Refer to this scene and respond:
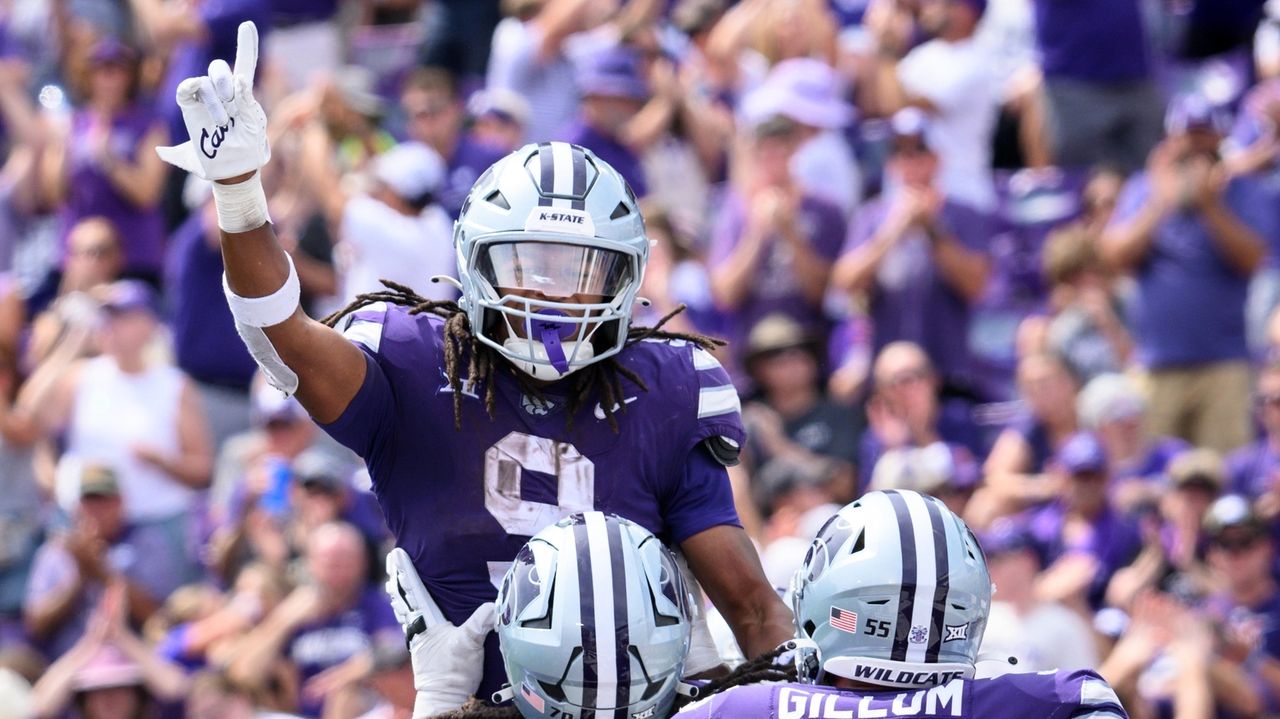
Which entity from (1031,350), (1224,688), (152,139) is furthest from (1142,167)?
(152,139)

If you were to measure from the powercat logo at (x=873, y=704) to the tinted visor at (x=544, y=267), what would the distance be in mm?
924

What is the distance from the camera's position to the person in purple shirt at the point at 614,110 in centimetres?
1028

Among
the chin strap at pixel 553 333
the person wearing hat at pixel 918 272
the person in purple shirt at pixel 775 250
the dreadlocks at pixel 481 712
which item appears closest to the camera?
the dreadlocks at pixel 481 712

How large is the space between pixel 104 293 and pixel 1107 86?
4854 millimetres

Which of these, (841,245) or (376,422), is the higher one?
(376,422)

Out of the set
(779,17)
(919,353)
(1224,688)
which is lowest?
(1224,688)

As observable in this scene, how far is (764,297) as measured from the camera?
959cm

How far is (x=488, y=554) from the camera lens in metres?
4.39

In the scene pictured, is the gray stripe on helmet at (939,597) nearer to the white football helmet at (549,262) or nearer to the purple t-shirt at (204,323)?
the white football helmet at (549,262)

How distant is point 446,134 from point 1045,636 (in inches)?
165

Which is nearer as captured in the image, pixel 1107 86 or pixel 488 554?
pixel 488 554

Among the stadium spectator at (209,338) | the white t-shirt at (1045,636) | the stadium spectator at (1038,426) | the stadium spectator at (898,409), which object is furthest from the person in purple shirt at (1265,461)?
the stadium spectator at (209,338)

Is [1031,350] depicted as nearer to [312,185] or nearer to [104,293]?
[312,185]

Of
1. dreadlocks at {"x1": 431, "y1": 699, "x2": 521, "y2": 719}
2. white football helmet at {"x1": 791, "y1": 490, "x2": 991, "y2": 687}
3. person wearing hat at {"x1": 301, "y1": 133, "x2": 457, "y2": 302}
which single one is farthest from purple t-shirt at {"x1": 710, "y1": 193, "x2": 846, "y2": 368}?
white football helmet at {"x1": 791, "y1": 490, "x2": 991, "y2": 687}
